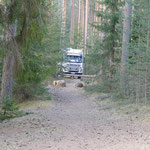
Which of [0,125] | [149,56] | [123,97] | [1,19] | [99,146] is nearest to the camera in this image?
[99,146]

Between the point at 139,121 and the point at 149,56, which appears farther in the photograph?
the point at 149,56

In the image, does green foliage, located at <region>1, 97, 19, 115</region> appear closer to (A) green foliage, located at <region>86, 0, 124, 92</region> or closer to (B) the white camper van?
(A) green foliage, located at <region>86, 0, 124, 92</region>

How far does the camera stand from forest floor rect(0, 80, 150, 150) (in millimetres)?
7414

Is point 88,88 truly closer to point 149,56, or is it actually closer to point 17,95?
point 17,95

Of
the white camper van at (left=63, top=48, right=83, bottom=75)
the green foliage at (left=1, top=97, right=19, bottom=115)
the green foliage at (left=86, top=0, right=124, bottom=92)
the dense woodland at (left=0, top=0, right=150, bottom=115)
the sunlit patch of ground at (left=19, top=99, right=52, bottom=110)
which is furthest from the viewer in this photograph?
the white camper van at (left=63, top=48, right=83, bottom=75)

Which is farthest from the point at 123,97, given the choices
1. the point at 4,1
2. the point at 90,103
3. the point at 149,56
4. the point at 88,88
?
the point at 4,1

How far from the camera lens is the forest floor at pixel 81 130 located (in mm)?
7414

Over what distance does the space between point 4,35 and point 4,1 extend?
140cm

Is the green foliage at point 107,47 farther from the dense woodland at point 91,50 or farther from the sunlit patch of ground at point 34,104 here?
the sunlit patch of ground at point 34,104

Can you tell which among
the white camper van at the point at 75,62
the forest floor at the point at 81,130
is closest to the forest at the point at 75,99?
the forest floor at the point at 81,130

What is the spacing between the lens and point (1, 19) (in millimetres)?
8555

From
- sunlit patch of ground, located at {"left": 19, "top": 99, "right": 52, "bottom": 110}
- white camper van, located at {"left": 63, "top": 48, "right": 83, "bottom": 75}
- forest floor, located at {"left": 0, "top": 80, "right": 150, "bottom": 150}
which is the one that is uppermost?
white camper van, located at {"left": 63, "top": 48, "right": 83, "bottom": 75}

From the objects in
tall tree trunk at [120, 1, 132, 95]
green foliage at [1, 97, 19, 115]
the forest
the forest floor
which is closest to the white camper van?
the forest

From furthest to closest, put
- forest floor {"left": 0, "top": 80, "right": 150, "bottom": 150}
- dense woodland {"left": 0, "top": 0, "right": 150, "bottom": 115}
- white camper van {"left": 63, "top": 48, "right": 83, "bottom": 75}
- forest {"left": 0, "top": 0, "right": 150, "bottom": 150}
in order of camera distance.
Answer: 1. white camper van {"left": 63, "top": 48, "right": 83, "bottom": 75}
2. dense woodland {"left": 0, "top": 0, "right": 150, "bottom": 115}
3. forest {"left": 0, "top": 0, "right": 150, "bottom": 150}
4. forest floor {"left": 0, "top": 80, "right": 150, "bottom": 150}
